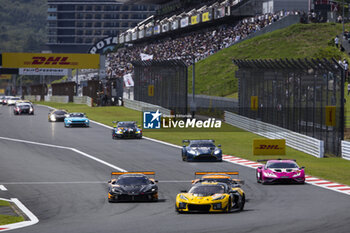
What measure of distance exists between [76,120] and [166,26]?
68.0 m

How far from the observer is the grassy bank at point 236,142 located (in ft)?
113

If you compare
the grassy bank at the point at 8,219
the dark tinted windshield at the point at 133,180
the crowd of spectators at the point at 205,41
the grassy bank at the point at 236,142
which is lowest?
the grassy bank at the point at 236,142

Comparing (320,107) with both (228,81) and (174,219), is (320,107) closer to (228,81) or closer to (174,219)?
(174,219)

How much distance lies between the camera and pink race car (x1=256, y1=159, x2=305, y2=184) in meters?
29.1

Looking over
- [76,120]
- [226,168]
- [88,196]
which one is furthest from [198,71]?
[88,196]

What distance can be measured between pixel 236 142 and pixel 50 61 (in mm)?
80524

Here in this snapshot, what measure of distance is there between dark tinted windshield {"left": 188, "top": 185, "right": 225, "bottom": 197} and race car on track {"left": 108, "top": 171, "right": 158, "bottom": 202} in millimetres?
2754

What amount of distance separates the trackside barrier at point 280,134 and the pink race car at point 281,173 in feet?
38.7

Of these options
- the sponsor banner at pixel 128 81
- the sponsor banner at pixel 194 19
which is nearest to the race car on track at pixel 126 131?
the sponsor banner at pixel 128 81

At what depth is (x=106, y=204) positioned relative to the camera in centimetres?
2428

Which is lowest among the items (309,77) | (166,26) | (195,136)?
(195,136)

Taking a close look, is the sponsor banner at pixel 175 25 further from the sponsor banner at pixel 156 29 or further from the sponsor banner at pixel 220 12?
the sponsor banner at pixel 220 12

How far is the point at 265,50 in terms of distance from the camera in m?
88.2

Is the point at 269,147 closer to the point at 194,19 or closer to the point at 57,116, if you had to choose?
the point at 57,116
